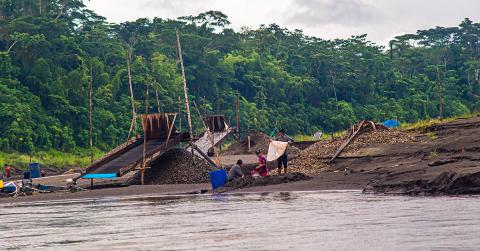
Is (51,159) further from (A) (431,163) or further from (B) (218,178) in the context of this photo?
(A) (431,163)

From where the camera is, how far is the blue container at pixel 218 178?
2848 cm

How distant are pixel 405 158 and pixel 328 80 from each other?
245 ft

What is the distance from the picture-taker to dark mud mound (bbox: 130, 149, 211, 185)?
3391cm

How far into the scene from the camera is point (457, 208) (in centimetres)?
1670

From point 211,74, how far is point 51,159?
31246mm

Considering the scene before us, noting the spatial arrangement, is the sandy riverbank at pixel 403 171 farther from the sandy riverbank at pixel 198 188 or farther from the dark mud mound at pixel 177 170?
the dark mud mound at pixel 177 170

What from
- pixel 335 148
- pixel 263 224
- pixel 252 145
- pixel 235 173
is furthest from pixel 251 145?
pixel 263 224

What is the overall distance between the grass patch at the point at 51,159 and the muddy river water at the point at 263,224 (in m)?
35.8

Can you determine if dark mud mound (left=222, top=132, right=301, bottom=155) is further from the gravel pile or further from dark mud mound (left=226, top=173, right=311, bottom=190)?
dark mud mound (left=226, top=173, right=311, bottom=190)

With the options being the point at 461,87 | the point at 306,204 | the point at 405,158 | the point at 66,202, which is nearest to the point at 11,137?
the point at 66,202

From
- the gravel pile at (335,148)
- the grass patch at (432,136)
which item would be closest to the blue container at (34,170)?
the gravel pile at (335,148)

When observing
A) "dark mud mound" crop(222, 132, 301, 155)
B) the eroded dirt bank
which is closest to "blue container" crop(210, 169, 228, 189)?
the eroded dirt bank

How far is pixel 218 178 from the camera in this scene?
28625 mm

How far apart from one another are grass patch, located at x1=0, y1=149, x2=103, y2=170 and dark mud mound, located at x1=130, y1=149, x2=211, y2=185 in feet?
82.1
